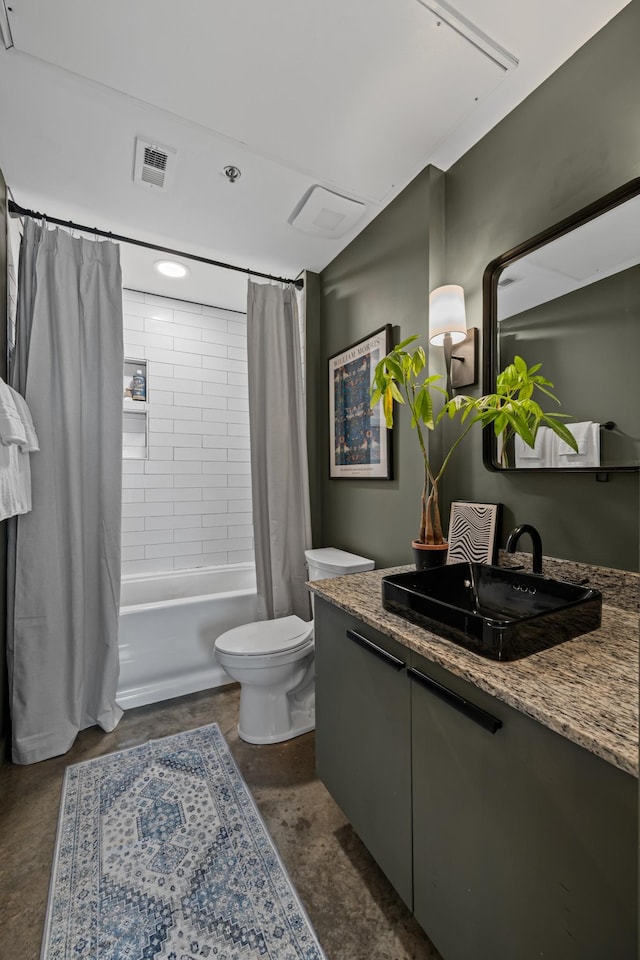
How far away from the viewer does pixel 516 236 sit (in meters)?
1.48

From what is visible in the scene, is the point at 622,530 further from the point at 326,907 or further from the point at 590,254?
the point at 326,907

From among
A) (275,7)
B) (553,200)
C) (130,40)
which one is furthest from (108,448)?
(553,200)

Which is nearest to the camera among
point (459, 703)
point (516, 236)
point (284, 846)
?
point (459, 703)

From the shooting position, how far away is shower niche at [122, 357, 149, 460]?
9.82ft

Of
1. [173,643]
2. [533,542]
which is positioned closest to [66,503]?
[173,643]

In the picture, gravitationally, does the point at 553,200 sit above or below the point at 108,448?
above

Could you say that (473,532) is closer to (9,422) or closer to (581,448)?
(581,448)

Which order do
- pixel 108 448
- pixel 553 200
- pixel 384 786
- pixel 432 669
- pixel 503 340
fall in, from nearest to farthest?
pixel 432 669, pixel 384 786, pixel 553 200, pixel 503 340, pixel 108 448

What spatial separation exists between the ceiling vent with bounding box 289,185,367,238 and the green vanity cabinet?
1.89m

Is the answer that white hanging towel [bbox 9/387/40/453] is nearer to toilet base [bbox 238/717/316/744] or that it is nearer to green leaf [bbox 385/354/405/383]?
green leaf [bbox 385/354/405/383]

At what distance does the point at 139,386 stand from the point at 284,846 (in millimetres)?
2771

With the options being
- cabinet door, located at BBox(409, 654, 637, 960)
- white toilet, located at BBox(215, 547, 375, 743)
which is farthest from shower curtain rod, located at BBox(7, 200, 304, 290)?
cabinet door, located at BBox(409, 654, 637, 960)

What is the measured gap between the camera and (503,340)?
1.52 meters

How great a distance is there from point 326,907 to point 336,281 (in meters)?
2.76
